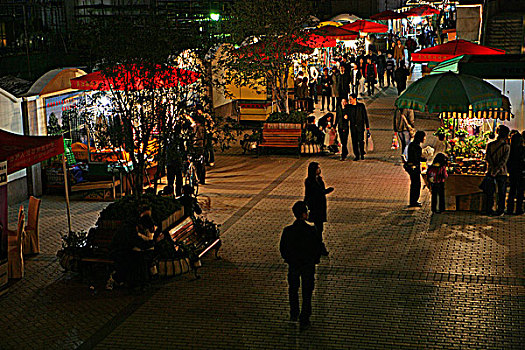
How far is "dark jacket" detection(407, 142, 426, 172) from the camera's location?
541 inches

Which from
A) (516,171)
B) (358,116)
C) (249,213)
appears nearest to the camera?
(516,171)

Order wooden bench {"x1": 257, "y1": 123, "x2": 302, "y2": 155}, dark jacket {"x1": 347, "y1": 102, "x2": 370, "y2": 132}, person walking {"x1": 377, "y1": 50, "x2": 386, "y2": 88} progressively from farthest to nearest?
person walking {"x1": 377, "y1": 50, "x2": 386, "y2": 88} < wooden bench {"x1": 257, "y1": 123, "x2": 302, "y2": 155} < dark jacket {"x1": 347, "y1": 102, "x2": 370, "y2": 132}

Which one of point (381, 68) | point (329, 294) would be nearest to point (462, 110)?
point (329, 294)

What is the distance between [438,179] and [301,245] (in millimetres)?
5679

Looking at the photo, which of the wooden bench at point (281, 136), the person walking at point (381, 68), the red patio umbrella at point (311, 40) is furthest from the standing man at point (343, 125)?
the person walking at point (381, 68)

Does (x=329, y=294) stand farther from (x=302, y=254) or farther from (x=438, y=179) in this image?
(x=438, y=179)

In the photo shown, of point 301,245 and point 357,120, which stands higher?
point 357,120

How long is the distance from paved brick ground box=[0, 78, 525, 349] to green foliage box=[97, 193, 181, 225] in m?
0.97

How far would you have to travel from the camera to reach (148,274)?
1027 cm

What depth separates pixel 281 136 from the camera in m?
19.6

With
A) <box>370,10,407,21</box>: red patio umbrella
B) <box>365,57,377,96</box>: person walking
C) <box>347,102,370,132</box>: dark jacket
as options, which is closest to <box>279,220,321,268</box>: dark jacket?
<box>347,102,370,132</box>: dark jacket

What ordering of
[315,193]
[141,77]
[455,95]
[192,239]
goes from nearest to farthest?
[141,77], [315,193], [192,239], [455,95]

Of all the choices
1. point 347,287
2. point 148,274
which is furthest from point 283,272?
point 148,274

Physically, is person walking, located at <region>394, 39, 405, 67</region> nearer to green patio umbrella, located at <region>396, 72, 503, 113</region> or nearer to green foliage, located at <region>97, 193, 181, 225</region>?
green patio umbrella, located at <region>396, 72, 503, 113</region>
